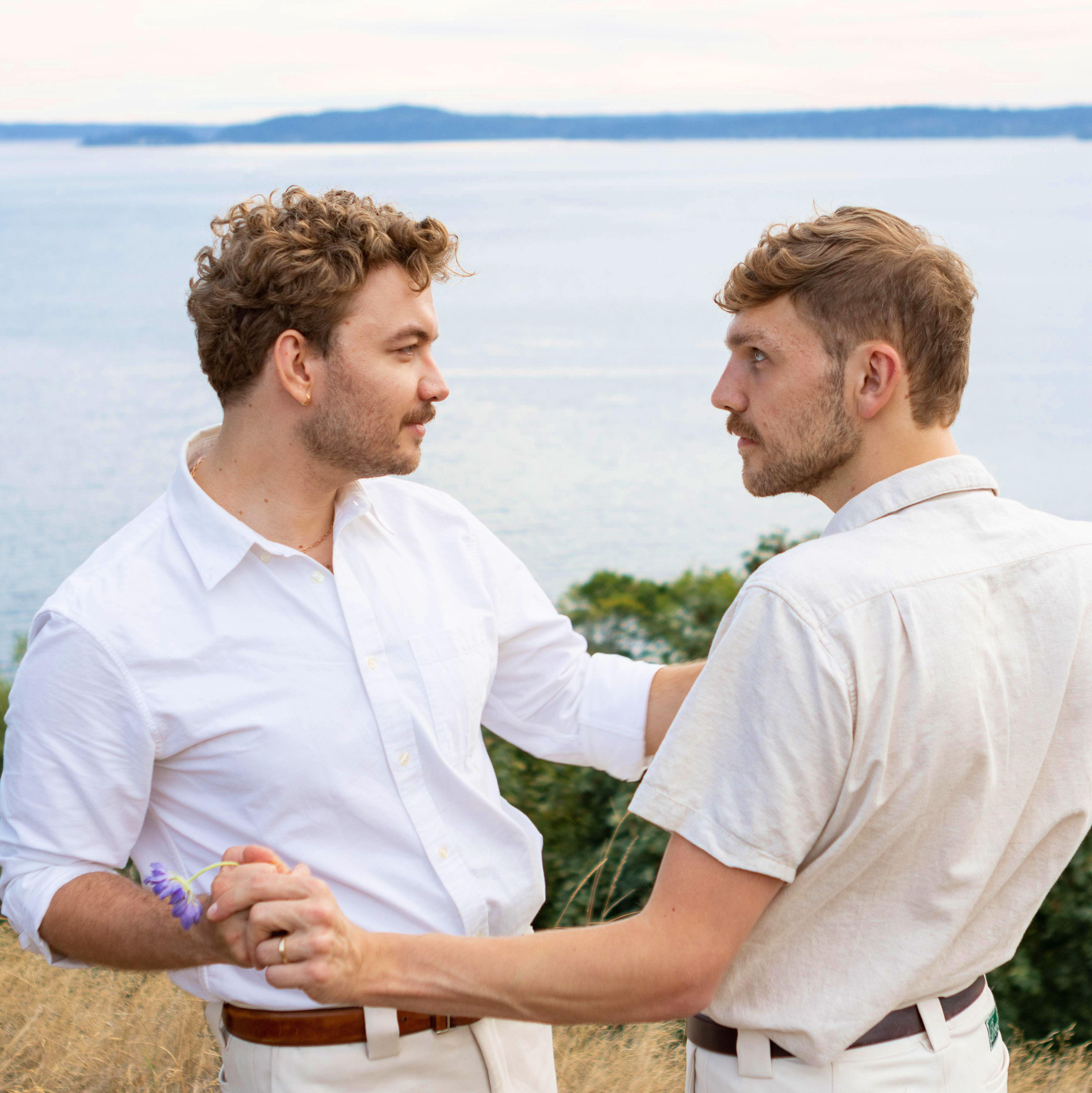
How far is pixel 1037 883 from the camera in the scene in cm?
181

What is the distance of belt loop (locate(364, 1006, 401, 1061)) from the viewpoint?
2025mm

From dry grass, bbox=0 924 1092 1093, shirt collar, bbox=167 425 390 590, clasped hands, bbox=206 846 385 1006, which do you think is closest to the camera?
clasped hands, bbox=206 846 385 1006

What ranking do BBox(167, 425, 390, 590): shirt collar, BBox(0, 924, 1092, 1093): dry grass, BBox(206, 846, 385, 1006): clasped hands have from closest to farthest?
BBox(206, 846, 385, 1006): clasped hands, BBox(167, 425, 390, 590): shirt collar, BBox(0, 924, 1092, 1093): dry grass

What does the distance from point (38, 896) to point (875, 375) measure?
160 centimetres

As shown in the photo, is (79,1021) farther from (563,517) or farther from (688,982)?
(563,517)

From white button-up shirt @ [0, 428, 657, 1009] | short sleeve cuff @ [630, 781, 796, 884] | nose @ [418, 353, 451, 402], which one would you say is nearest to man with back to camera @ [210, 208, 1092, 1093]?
short sleeve cuff @ [630, 781, 796, 884]

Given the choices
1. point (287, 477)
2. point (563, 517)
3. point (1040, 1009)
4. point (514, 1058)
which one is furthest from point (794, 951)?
point (563, 517)

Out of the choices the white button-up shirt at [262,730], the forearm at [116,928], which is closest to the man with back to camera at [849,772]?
the forearm at [116,928]

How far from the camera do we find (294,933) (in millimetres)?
1726

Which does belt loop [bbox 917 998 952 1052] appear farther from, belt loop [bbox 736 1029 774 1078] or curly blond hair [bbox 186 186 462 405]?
curly blond hair [bbox 186 186 462 405]

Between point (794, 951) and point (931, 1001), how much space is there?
24cm

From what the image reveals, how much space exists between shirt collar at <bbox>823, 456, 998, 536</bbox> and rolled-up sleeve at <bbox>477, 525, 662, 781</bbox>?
93 centimetres

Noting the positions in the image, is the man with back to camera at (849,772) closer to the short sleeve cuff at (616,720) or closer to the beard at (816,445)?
the beard at (816,445)

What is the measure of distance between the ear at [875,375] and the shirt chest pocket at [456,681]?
3.04 ft
